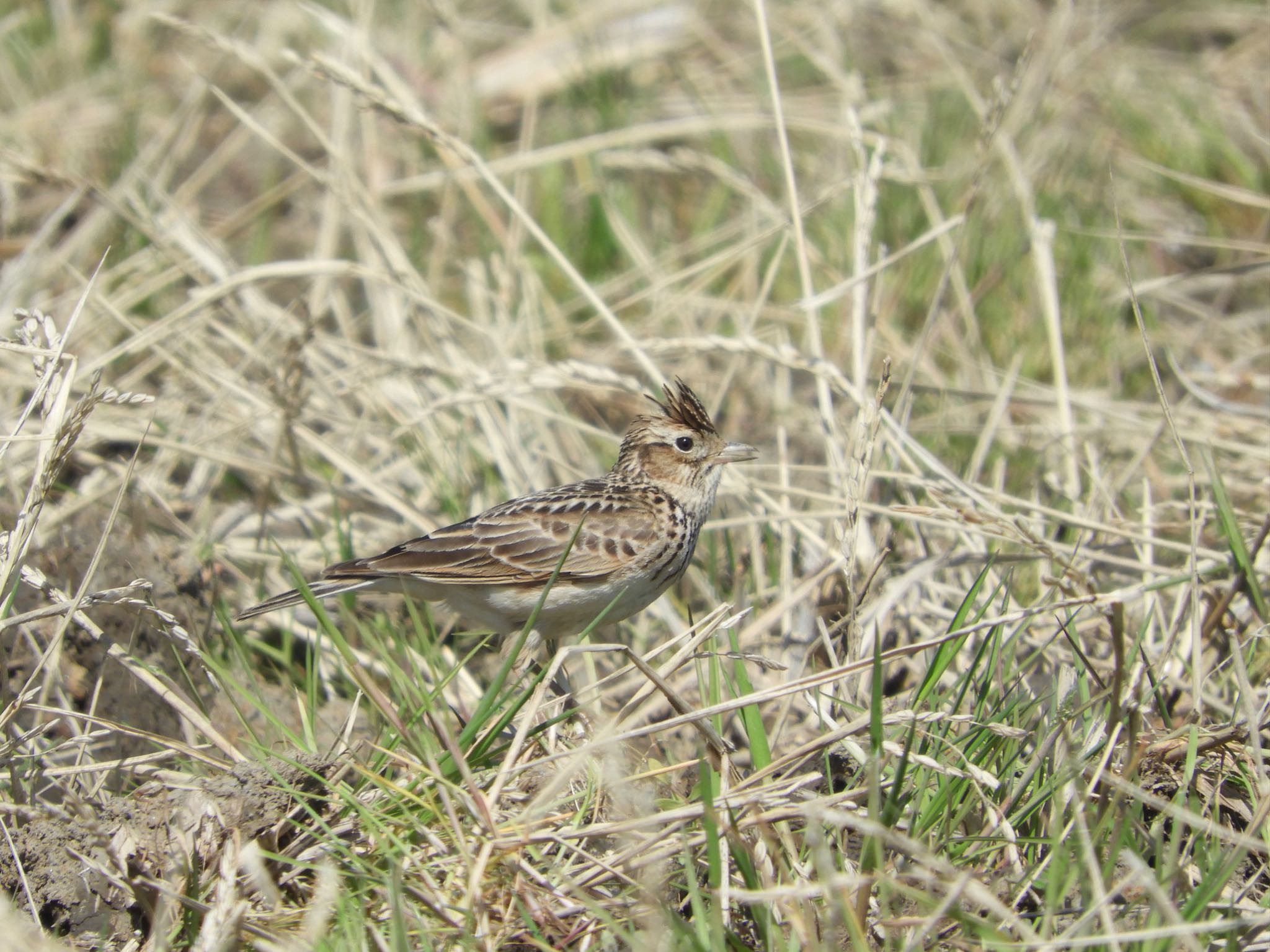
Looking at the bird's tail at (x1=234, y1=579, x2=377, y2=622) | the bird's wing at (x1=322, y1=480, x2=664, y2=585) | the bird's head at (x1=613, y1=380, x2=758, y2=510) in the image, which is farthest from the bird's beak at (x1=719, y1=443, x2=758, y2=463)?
the bird's tail at (x1=234, y1=579, x2=377, y2=622)

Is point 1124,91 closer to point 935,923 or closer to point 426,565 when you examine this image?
point 426,565

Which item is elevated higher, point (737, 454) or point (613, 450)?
point (737, 454)

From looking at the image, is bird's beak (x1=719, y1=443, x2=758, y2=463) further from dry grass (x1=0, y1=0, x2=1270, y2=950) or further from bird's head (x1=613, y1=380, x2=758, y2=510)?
dry grass (x1=0, y1=0, x2=1270, y2=950)

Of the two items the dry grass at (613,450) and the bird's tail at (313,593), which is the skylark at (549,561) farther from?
the dry grass at (613,450)

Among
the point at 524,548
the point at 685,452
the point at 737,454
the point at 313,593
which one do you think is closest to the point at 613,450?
the point at 685,452

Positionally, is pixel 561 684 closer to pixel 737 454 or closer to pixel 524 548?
pixel 524 548

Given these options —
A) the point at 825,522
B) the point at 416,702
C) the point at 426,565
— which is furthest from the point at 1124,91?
the point at 416,702
